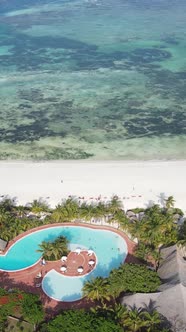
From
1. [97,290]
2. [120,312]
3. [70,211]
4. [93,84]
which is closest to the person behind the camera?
[120,312]

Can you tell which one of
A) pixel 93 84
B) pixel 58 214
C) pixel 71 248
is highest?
pixel 93 84

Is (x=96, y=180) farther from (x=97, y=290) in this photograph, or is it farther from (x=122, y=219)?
(x=97, y=290)

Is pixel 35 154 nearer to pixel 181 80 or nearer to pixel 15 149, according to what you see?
pixel 15 149

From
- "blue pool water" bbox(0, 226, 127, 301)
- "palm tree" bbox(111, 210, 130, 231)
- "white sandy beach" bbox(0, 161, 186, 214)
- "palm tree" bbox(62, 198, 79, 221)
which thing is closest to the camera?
"blue pool water" bbox(0, 226, 127, 301)

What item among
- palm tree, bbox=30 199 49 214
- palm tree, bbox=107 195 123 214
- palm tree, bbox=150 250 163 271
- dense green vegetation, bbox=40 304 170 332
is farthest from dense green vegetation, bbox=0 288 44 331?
palm tree, bbox=107 195 123 214

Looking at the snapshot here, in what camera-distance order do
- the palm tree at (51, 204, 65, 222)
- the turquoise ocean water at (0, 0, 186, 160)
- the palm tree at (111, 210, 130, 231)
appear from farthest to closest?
the turquoise ocean water at (0, 0, 186, 160) → the palm tree at (51, 204, 65, 222) → the palm tree at (111, 210, 130, 231)

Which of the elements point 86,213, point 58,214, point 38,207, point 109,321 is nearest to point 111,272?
point 109,321

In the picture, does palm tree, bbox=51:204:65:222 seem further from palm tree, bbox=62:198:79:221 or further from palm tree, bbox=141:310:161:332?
palm tree, bbox=141:310:161:332
